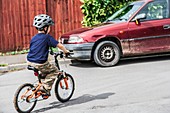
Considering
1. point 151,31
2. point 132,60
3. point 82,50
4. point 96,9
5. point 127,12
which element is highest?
point 96,9

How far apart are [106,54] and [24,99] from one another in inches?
155

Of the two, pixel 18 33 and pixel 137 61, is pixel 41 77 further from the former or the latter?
pixel 18 33

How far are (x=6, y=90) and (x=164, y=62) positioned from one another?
14.5 feet

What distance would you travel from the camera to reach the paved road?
5.48m

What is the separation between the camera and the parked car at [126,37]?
8.72 meters

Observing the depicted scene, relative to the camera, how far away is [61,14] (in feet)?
39.5

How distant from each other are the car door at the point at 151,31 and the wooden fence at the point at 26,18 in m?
3.71

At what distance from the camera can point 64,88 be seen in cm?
591

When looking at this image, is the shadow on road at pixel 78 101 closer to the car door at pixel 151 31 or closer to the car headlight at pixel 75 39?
the car headlight at pixel 75 39

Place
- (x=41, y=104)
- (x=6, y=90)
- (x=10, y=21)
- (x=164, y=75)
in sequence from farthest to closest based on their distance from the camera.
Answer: (x=10, y=21) → (x=164, y=75) → (x=6, y=90) → (x=41, y=104)

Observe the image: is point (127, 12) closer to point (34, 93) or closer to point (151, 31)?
point (151, 31)

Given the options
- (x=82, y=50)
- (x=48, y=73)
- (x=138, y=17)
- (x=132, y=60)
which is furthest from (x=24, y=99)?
(x=132, y=60)

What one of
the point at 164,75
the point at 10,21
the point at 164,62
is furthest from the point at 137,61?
the point at 10,21

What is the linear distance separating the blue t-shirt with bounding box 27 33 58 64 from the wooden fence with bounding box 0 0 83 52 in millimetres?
6228
